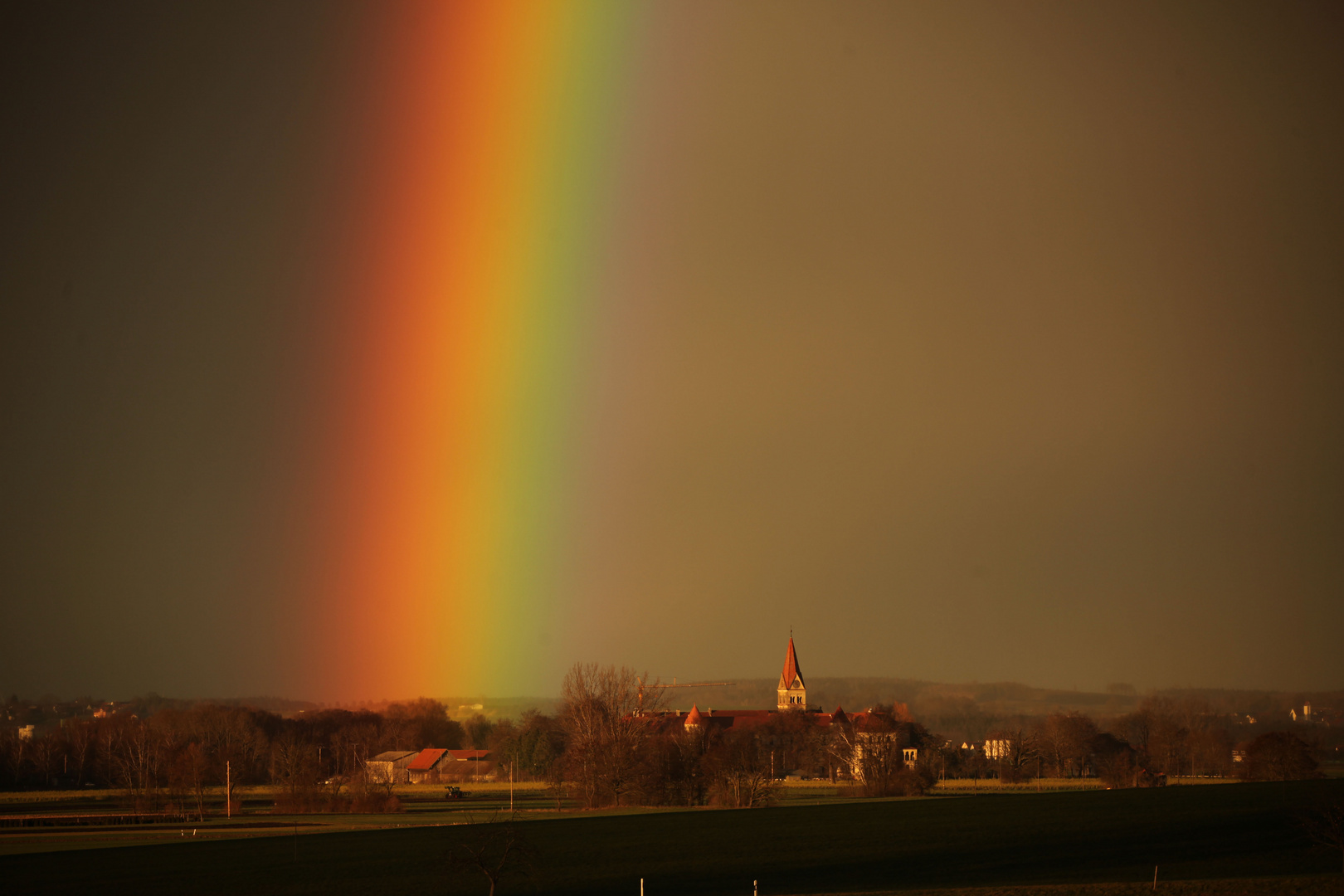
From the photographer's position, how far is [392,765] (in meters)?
130

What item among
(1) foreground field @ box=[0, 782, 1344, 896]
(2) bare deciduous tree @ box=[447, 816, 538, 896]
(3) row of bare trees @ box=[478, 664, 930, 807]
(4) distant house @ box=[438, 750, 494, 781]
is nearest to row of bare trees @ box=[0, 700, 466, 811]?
(4) distant house @ box=[438, 750, 494, 781]

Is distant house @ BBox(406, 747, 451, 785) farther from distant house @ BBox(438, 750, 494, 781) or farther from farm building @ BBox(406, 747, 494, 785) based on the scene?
distant house @ BBox(438, 750, 494, 781)

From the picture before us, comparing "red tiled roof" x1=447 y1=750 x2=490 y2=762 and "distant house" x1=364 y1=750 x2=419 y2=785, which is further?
"red tiled roof" x1=447 y1=750 x2=490 y2=762

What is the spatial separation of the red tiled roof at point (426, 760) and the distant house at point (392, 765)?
0.84 m

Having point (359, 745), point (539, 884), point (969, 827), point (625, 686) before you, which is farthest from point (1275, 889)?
point (359, 745)

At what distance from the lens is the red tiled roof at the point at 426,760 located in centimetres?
13212

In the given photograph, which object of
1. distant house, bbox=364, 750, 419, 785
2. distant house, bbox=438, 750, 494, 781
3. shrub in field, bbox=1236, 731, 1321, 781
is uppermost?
shrub in field, bbox=1236, 731, 1321, 781

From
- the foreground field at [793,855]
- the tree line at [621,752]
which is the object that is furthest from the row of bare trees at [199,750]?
the foreground field at [793,855]

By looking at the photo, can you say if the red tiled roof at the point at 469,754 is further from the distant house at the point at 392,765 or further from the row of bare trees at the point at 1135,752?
the row of bare trees at the point at 1135,752

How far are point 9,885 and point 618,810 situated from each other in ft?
123

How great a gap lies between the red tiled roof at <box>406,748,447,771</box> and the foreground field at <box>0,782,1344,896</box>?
77.3 metres

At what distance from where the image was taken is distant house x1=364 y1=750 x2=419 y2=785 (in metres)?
115

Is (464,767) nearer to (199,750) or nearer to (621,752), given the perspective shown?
(199,750)

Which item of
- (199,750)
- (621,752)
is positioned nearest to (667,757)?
(621,752)
